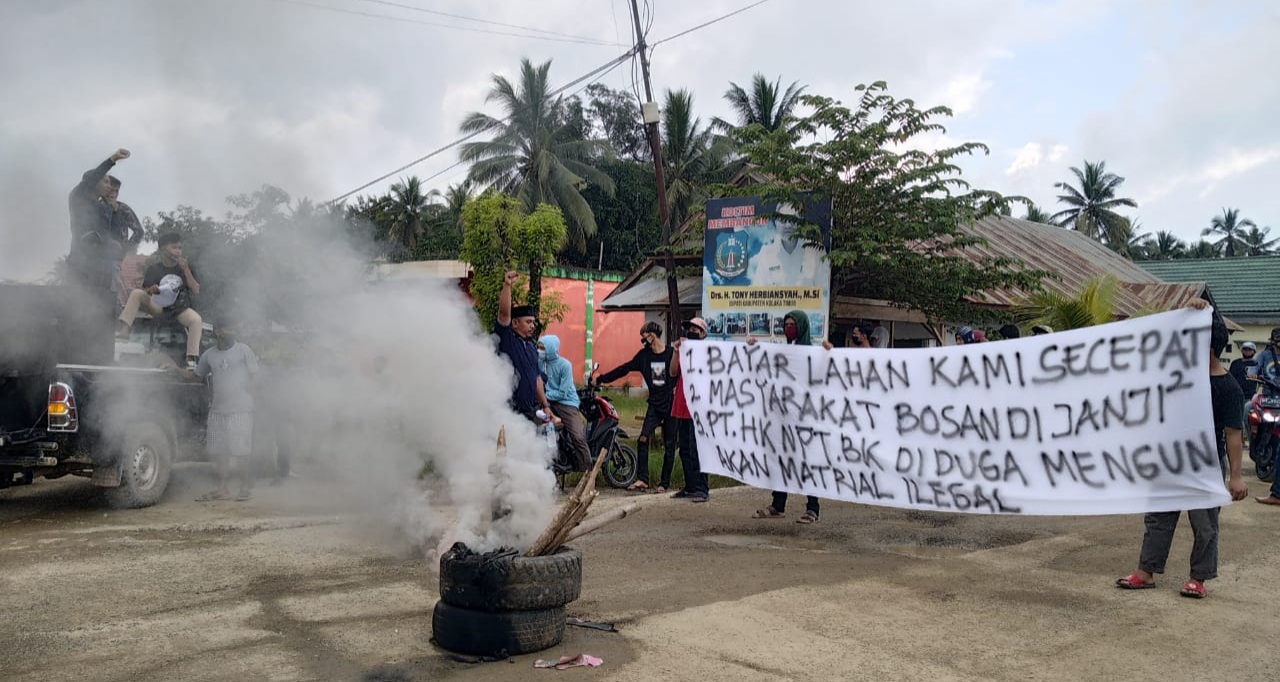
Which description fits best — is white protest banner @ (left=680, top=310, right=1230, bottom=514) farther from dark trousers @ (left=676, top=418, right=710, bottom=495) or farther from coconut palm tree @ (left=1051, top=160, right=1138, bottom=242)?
coconut palm tree @ (left=1051, top=160, right=1138, bottom=242)

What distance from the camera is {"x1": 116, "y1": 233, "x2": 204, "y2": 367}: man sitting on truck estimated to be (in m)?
9.52

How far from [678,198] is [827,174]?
29.0 m

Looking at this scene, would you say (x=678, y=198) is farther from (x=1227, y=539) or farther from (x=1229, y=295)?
(x=1227, y=539)

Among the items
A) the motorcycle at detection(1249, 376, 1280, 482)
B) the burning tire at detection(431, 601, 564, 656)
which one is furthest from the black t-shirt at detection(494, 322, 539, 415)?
the motorcycle at detection(1249, 376, 1280, 482)

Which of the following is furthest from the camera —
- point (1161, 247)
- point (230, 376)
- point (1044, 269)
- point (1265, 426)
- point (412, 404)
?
point (1161, 247)

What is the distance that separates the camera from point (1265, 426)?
41.5 ft

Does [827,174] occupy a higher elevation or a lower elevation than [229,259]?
higher

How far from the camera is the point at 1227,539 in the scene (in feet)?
26.9

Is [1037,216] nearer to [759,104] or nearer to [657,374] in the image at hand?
[759,104]

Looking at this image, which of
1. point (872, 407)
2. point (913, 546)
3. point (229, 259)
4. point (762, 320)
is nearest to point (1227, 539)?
point (913, 546)

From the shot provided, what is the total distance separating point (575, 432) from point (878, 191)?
5.92m

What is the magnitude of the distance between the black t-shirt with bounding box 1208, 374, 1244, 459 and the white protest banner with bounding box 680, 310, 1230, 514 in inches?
8.7

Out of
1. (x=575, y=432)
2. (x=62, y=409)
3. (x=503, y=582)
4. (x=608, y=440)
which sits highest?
(x=62, y=409)

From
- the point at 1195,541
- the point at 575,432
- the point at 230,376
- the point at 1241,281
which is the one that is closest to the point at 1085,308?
the point at 1195,541
